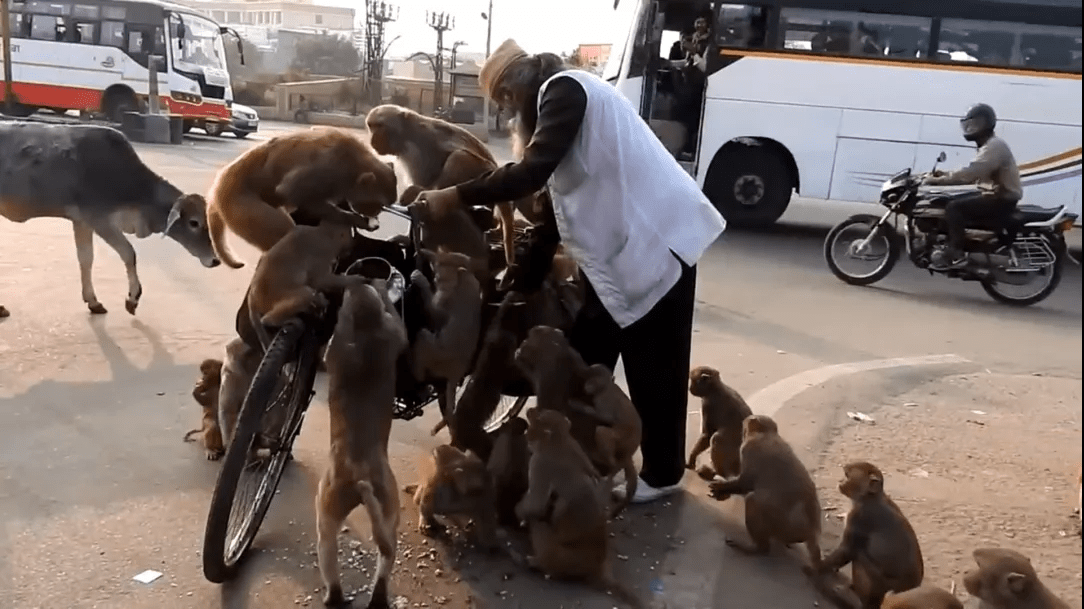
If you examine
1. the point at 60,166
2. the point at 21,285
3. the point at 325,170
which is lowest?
the point at 21,285

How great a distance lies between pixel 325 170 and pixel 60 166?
4043mm

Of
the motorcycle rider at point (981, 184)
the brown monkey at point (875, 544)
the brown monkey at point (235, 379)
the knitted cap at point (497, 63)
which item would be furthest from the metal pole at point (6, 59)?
the brown monkey at point (875, 544)

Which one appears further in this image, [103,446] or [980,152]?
[980,152]

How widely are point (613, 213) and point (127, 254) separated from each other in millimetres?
4241

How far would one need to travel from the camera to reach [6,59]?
20.3m

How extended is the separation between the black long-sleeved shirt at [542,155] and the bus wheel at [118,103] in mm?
19899

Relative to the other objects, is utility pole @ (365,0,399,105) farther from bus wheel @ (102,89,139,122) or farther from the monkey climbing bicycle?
the monkey climbing bicycle

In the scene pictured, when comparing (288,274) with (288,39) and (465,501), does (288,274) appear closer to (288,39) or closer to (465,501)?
(465,501)

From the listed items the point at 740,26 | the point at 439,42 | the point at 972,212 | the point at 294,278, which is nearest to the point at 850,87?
the point at 740,26

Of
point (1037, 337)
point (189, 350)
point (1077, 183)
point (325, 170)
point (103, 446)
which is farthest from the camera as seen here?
point (1077, 183)

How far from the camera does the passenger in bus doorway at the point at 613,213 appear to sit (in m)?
3.22

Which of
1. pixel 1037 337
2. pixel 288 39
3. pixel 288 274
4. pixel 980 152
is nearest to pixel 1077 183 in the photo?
pixel 980 152

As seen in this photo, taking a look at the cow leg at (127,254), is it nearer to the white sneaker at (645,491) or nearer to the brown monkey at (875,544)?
the white sneaker at (645,491)

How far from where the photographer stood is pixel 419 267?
340 centimetres
